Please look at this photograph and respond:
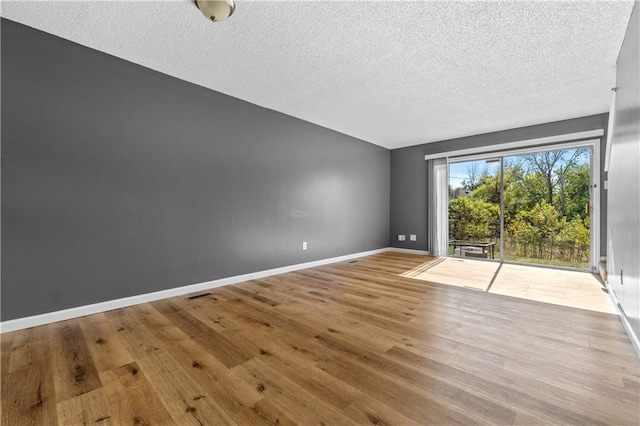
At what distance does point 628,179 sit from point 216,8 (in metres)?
3.31

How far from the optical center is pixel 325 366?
5.07ft

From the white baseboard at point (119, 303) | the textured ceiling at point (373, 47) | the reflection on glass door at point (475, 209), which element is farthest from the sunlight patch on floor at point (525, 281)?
the textured ceiling at point (373, 47)

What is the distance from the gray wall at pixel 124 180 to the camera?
208 centimetres

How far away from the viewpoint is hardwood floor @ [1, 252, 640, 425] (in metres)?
1.19

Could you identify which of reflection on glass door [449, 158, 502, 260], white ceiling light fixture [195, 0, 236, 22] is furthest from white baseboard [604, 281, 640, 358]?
white ceiling light fixture [195, 0, 236, 22]

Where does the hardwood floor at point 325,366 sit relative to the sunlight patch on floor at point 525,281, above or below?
below

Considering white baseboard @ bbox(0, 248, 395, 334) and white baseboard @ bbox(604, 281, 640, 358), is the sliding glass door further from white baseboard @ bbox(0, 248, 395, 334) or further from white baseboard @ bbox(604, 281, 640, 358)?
white baseboard @ bbox(0, 248, 395, 334)

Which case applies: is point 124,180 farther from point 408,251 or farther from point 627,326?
point 408,251

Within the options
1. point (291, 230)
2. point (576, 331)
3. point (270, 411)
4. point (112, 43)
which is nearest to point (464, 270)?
point (576, 331)

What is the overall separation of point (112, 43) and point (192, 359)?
2.75m

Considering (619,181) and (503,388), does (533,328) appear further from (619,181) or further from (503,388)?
(619,181)

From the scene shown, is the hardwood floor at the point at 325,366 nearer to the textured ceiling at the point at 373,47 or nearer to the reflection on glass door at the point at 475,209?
the textured ceiling at the point at 373,47

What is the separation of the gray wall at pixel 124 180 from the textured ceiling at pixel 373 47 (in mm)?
274

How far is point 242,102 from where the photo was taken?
137 inches
